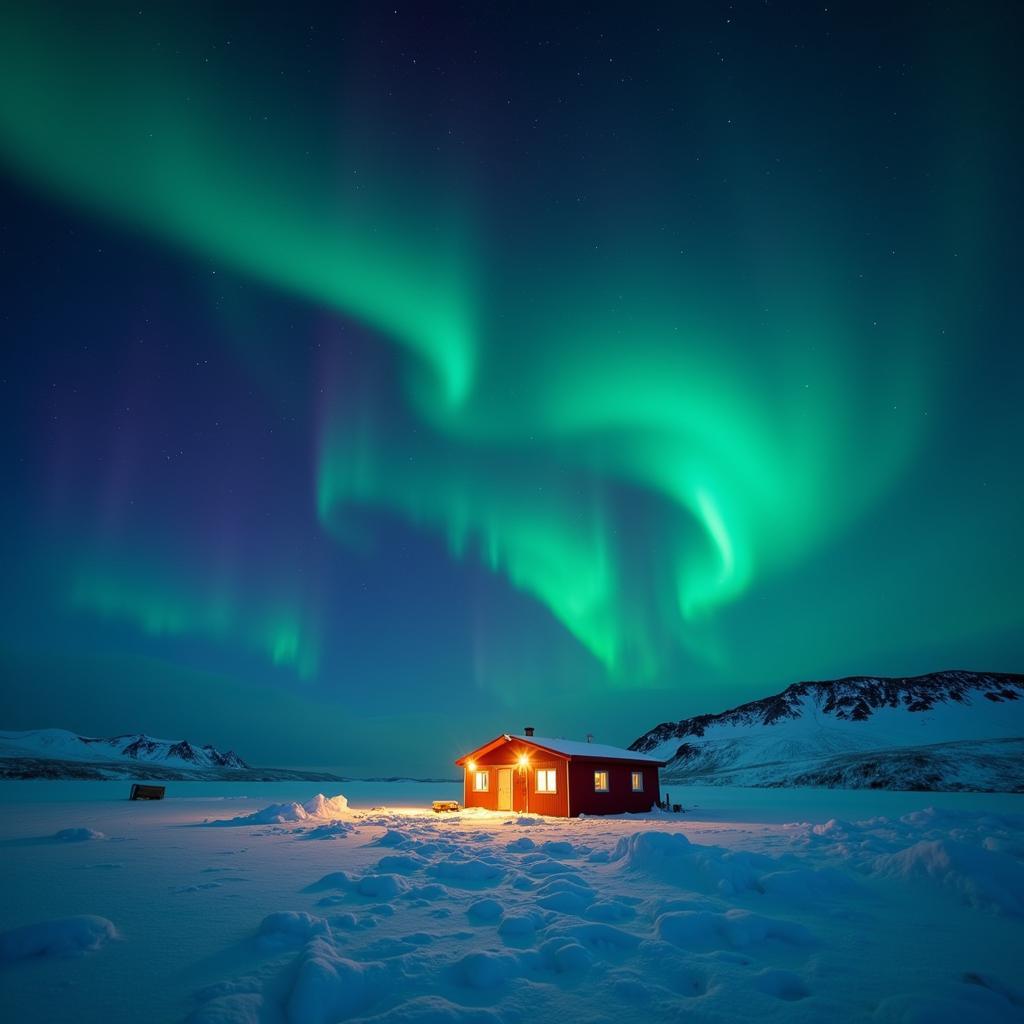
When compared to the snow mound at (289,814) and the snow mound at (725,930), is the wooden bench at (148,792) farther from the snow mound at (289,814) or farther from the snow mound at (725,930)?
the snow mound at (725,930)

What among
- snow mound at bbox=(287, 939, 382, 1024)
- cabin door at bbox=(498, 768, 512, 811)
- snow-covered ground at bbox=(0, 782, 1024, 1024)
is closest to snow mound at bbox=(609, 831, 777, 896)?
snow-covered ground at bbox=(0, 782, 1024, 1024)

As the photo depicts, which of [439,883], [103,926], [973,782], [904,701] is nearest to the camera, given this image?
[103,926]

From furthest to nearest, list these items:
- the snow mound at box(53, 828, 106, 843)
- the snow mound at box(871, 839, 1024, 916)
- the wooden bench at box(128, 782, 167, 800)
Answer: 1. the wooden bench at box(128, 782, 167, 800)
2. the snow mound at box(53, 828, 106, 843)
3. the snow mound at box(871, 839, 1024, 916)

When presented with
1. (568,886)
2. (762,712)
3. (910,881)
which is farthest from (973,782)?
(762,712)

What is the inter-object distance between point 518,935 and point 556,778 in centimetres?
2485

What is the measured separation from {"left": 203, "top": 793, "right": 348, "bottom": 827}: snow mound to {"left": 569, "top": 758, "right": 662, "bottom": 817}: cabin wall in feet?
38.4

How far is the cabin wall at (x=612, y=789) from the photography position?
1189 inches

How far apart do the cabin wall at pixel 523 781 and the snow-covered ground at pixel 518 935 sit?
16.8m

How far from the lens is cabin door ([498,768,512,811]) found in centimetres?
3384

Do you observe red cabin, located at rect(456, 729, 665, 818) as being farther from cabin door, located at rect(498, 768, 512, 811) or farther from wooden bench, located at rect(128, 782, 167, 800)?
wooden bench, located at rect(128, 782, 167, 800)

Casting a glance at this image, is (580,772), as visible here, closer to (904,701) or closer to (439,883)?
(439,883)

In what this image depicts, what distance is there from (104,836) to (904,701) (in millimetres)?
182810

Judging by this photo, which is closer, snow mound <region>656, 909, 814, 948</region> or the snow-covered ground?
the snow-covered ground

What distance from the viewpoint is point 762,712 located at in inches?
6845
